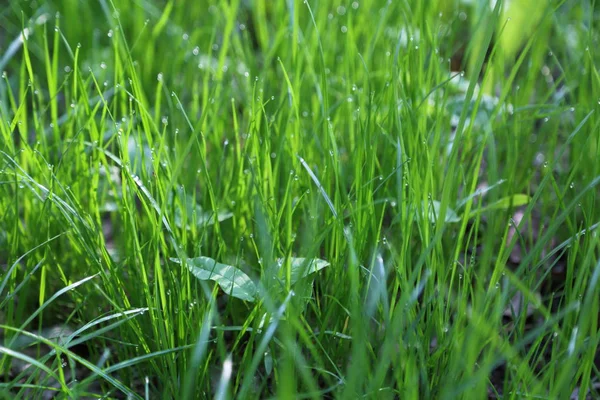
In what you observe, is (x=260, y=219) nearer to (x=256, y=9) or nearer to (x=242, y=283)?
(x=242, y=283)

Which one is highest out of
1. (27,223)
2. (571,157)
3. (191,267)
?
(571,157)

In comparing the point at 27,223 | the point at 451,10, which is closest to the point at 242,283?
the point at 27,223

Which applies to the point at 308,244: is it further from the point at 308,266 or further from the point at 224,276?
the point at 224,276

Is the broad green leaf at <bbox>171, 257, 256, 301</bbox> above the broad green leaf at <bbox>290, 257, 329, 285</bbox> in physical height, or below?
below

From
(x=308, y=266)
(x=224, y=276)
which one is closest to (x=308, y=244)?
(x=308, y=266)

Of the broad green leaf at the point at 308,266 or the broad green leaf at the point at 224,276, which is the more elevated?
the broad green leaf at the point at 308,266
